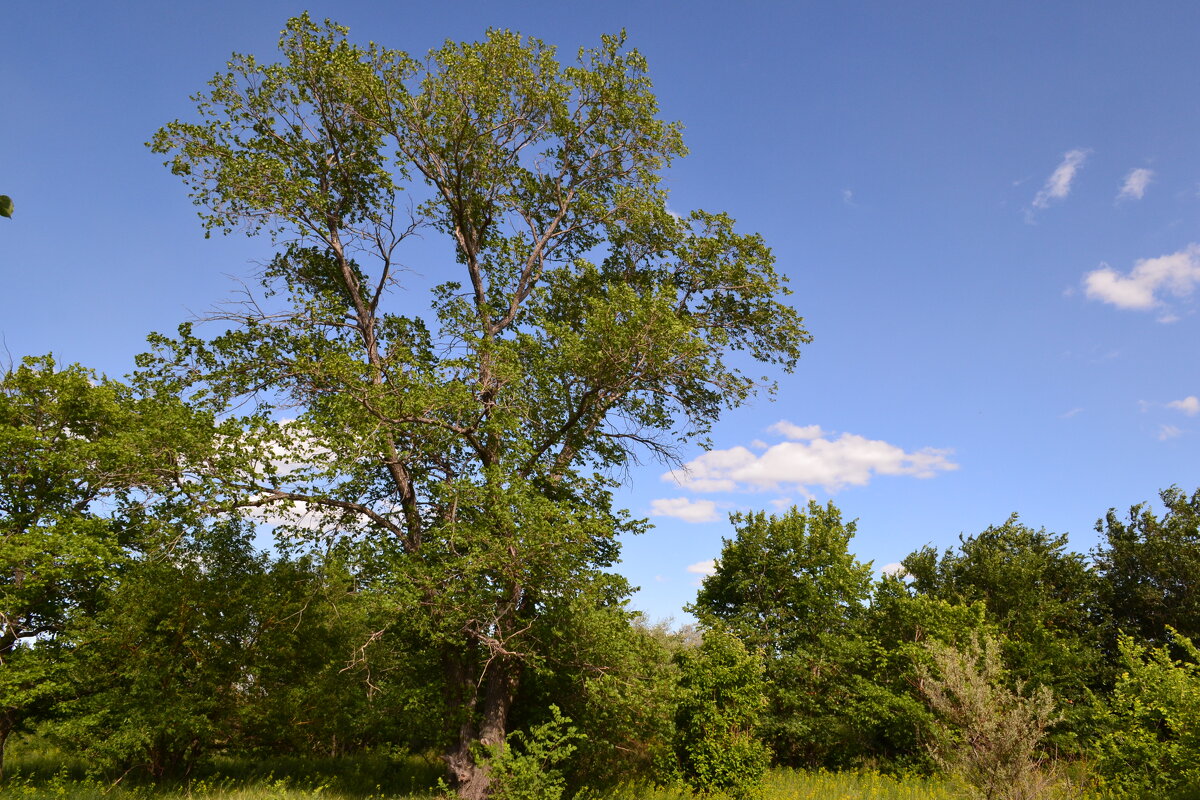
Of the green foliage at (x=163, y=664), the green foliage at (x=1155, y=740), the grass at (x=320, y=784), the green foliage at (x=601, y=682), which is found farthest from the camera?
the green foliage at (x=163, y=664)

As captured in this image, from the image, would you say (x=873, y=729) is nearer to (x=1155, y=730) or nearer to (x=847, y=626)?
(x=847, y=626)

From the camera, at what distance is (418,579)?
1344 centimetres

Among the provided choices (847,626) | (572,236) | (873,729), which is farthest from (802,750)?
(572,236)

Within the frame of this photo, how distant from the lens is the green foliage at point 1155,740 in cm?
1337

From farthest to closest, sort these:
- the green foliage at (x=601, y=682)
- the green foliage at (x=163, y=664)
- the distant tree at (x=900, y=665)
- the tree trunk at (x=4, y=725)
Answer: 1. the distant tree at (x=900, y=665)
2. the tree trunk at (x=4, y=725)
3. the green foliage at (x=163, y=664)
4. the green foliage at (x=601, y=682)

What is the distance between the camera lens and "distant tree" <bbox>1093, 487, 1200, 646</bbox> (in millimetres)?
28172

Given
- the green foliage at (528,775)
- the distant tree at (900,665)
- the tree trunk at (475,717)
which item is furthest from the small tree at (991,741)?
the tree trunk at (475,717)

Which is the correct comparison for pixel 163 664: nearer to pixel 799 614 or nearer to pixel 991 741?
pixel 991 741

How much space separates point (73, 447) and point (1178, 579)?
40974 millimetres

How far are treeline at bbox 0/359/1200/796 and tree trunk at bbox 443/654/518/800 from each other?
40 cm

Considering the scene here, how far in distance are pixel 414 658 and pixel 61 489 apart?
11895 millimetres

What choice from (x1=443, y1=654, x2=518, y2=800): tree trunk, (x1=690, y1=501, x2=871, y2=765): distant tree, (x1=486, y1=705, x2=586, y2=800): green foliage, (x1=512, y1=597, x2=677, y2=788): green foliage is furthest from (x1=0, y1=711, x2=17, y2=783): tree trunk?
(x1=690, y1=501, x2=871, y2=765): distant tree

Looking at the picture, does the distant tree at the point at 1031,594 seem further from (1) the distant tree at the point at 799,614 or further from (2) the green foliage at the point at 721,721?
(2) the green foliage at the point at 721,721

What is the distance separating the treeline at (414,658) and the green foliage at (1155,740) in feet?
0.22
